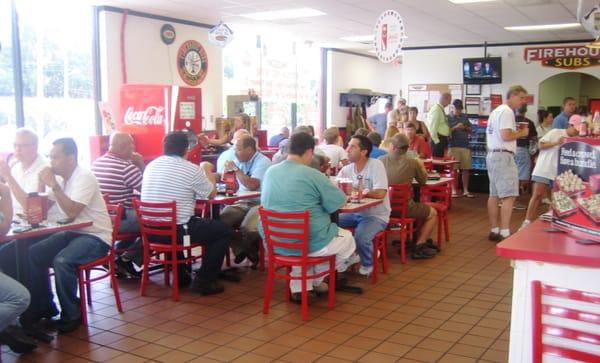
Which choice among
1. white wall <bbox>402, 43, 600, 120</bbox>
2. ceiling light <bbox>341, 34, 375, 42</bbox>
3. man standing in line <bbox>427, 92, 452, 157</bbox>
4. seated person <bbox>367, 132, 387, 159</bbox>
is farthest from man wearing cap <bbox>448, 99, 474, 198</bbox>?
seated person <bbox>367, 132, 387, 159</bbox>

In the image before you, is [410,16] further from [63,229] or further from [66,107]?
[63,229]

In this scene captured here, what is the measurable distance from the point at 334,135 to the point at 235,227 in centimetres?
239

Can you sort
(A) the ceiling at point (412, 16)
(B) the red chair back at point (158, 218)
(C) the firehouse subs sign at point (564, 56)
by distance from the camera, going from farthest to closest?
(C) the firehouse subs sign at point (564, 56), (A) the ceiling at point (412, 16), (B) the red chair back at point (158, 218)

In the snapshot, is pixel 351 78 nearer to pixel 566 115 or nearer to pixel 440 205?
pixel 566 115

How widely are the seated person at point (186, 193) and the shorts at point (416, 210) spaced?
202 cm

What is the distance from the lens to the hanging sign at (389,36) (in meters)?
6.29

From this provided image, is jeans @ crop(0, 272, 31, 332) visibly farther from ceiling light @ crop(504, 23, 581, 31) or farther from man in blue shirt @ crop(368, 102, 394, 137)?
man in blue shirt @ crop(368, 102, 394, 137)

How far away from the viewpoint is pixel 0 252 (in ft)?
13.3

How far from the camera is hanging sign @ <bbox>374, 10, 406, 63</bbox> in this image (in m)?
6.29

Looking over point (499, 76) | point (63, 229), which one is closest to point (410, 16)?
point (499, 76)

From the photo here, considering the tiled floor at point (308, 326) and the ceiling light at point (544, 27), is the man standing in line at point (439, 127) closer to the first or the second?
the ceiling light at point (544, 27)

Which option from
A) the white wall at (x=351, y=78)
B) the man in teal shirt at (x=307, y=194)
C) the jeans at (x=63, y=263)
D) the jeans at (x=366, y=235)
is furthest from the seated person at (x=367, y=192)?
the white wall at (x=351, y=78)

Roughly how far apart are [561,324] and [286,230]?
228 centimetres

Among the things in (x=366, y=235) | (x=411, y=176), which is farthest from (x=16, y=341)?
(x=411, y=176)
